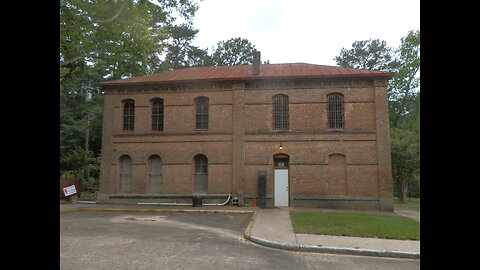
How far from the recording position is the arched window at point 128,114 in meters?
19.2

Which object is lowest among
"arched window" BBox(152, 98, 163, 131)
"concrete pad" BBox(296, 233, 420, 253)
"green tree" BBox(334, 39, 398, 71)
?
"concrete pad" BBox(296, 233, 420, 253)

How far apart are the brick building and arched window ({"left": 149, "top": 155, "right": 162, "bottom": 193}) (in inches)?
2.5

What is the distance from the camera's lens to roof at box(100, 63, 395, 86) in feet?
56.4

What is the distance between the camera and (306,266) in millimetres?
6637

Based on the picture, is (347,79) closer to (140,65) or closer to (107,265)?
(140,65)

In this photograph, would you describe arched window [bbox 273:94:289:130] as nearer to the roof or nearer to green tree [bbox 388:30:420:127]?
the roof

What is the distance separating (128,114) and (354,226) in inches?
604

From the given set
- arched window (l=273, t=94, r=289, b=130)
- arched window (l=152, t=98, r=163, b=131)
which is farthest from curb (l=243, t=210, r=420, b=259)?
arched window (l=152, t=98, r=163, b=131)

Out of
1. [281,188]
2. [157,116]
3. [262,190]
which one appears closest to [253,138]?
[262,190]

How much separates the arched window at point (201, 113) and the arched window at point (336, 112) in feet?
25.3

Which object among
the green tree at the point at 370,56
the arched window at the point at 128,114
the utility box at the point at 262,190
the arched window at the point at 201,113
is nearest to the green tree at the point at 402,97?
the green tree at the point at 370,56
